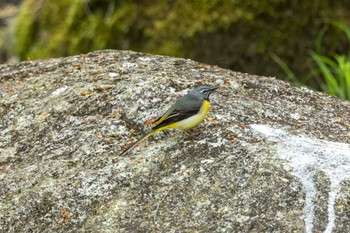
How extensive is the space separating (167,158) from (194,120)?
1.17 ft

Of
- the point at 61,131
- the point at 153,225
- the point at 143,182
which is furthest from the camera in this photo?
the point at 61,131

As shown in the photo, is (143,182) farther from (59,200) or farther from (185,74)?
(185,74)

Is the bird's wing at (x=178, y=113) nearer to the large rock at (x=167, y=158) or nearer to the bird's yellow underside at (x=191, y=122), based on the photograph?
the bird's yellow underside at (x=191, y=122)

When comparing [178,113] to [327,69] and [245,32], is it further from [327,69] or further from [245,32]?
[245,32]

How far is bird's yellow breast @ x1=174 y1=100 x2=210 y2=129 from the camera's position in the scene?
5.21 metres

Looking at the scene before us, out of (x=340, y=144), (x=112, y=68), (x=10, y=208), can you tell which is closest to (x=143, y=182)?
(x=10, y=208)

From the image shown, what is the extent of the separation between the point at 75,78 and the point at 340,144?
2459 millimetres

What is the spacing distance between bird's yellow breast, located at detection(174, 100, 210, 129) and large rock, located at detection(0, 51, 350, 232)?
0.31ft

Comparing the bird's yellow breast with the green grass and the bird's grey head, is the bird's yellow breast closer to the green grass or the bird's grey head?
the bird's grey head

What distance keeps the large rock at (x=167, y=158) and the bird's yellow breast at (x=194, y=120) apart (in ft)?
0.31

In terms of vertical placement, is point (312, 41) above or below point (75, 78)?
below

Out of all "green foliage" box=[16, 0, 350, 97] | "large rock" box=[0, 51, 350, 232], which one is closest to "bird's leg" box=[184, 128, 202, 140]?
"large rock" box=[0, 51, 350, 232]

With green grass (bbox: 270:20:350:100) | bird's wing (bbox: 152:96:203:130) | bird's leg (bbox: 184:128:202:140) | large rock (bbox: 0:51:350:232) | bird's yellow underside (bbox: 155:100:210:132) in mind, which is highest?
bird's wing (bbox: 152:96:203:130)

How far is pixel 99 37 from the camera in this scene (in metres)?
9.66
